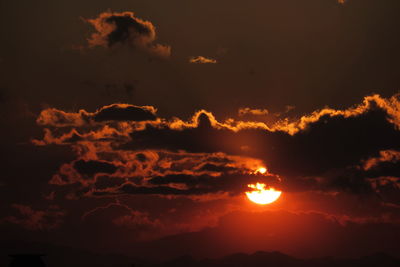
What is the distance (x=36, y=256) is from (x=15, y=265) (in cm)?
283

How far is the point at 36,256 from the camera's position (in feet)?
222

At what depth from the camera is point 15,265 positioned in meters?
66.6
